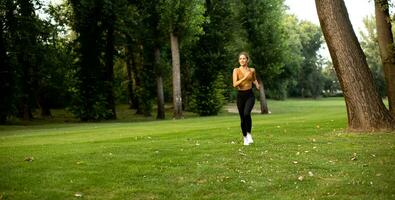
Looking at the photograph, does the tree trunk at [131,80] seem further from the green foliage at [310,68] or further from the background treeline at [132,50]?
the green foliage at [310,68]

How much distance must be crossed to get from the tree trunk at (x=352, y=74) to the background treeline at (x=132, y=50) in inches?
906

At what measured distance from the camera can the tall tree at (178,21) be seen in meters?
38.2

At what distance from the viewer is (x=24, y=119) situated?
43594mm

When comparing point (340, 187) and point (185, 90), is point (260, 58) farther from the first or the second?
point (340, 187)

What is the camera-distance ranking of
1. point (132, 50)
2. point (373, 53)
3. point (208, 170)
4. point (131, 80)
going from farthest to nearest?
point (373, 53) → point (131, 80) → point (132, 50) → point (208, 170)

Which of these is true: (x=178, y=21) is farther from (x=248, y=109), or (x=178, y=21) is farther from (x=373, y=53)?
(x=373, y=53)

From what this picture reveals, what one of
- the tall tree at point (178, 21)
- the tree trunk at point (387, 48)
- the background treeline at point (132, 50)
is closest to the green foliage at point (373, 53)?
the background treeline at point (132, 50)

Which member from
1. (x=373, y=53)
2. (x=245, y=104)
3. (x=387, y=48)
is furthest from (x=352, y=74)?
(x=373, y=53)

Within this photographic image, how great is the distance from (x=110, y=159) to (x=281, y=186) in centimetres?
462

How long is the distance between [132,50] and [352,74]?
35444 millimetres

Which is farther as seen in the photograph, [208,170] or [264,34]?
[264,34]

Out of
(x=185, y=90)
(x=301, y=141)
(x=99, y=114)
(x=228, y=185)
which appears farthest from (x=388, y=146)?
(x=185, y=90)

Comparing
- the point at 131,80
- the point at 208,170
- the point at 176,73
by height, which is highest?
the point at 131,80

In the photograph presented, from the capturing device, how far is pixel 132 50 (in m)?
49.4
